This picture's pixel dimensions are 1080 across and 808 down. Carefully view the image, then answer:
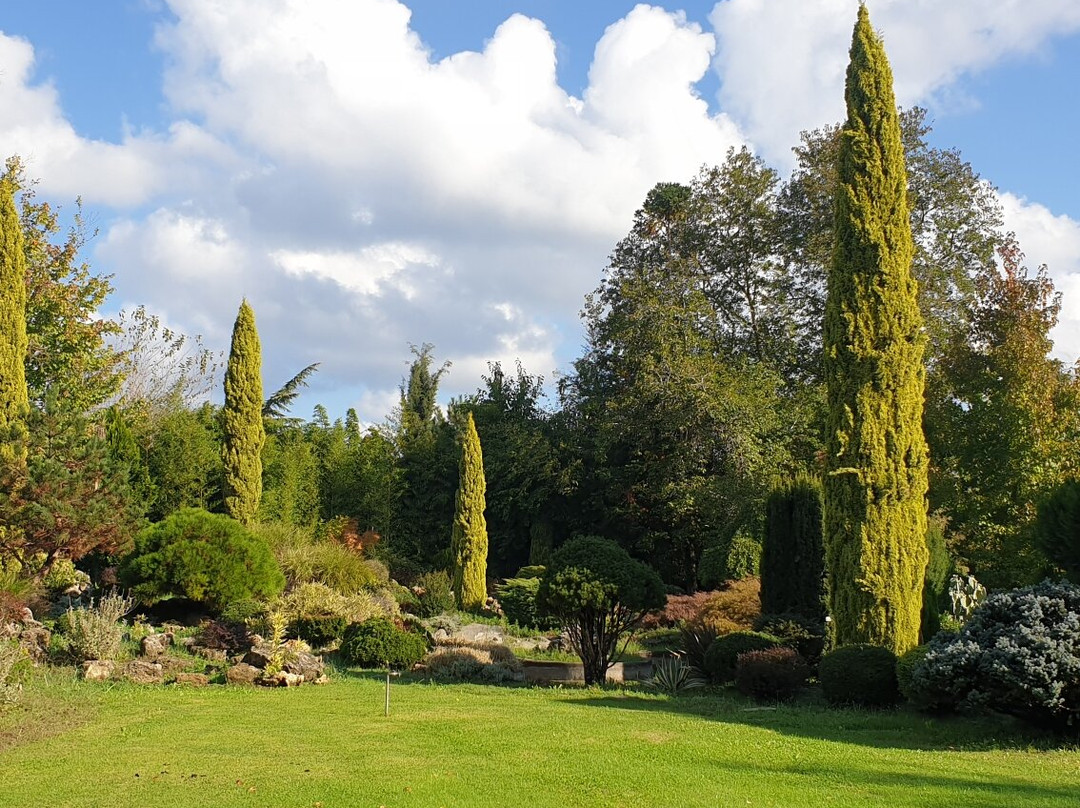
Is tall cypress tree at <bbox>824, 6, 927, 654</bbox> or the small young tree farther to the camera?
the small young tree

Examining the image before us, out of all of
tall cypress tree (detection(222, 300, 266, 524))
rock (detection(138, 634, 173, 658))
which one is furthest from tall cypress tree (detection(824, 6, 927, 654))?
tall cypress tree (detection(222, 300, 266, 524))

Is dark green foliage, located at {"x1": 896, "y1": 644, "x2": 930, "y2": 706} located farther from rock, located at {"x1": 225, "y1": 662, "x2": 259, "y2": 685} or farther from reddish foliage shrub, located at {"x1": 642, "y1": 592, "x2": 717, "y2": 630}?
rock, located at {"x1": 225, "y1": 662, "x2": 259, "y2": 685}

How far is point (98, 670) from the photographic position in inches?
430

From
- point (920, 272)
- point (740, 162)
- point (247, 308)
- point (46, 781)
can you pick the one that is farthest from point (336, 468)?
point (46, 781)

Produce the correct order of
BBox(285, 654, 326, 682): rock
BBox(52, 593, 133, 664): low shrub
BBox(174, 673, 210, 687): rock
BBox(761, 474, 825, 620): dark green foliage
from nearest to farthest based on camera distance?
BBox(174, 673, 210, 687): rock, BBox(285, 654, 326, 682): rock, BBox(52, 593, 133, 664): low shrub, BBox(761, 474, 825, 620): dark green foliage

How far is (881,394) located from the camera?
1122cm

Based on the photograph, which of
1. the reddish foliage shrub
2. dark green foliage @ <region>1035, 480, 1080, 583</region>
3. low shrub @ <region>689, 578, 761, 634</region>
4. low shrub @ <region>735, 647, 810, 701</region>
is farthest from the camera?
the reddish foliage shrub

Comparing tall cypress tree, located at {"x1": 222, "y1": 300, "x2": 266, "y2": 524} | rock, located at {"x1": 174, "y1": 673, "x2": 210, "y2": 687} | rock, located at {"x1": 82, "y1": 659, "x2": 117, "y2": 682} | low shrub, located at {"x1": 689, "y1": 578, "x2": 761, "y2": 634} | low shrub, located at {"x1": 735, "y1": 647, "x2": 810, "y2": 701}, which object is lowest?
rock, located at {"x1": 174, "y1": 673, "x2": 210, "y2": 687}

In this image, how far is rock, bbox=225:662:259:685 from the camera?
36.8 ft

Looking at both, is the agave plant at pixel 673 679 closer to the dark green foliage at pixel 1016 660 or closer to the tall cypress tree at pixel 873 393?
the tall cypress tree at pixel 873 393

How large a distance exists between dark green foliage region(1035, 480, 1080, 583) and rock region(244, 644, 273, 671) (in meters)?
10.1

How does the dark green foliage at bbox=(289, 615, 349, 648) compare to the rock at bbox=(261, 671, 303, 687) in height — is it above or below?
above

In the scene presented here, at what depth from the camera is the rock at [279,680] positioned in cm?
1107

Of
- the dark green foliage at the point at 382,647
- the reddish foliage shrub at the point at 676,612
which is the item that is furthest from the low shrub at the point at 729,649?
the dark green foliage at the point at 382,647
